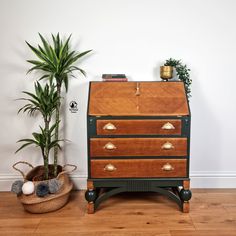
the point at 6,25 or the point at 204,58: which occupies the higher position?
the point at 6,25

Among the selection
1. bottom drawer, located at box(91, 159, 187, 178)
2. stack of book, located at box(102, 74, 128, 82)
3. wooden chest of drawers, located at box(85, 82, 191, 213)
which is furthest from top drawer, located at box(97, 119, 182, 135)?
stack of book, located at box(102, 74, 128, 82)

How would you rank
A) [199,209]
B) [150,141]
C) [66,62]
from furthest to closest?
[66,62]
[199,209]
[150,141]

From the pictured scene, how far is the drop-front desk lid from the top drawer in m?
0.07

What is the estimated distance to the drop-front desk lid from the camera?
204cm

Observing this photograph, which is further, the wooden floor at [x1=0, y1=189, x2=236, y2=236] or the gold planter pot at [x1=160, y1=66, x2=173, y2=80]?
the gold planter pot at [x1=160, y1=66, x2=173, y2=80]

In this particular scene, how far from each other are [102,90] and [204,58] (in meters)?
1.14

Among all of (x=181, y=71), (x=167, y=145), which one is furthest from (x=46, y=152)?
(x=181, y=71)

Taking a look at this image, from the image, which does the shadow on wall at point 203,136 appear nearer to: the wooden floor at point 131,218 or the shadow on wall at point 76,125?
the wooden floor at point 131,218

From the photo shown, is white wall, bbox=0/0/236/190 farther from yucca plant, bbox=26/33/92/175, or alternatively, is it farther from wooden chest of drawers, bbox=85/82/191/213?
wooden chest of drawers, bbox=85/82/191/213

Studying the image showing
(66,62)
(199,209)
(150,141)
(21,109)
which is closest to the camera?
(150,141)

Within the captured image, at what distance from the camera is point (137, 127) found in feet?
6.68

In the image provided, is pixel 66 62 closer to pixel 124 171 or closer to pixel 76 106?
pixel 76 106

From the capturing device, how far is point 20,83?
2523 mm

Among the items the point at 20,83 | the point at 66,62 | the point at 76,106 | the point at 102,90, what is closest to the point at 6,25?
the point at 20,83
